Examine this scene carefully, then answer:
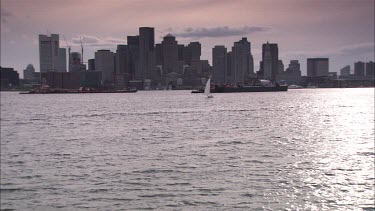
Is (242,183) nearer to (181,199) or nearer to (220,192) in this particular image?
(220,192)

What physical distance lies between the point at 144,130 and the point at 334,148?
2368 centimetres

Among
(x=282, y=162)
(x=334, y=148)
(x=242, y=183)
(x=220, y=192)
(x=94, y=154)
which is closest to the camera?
(x=220, y=192)

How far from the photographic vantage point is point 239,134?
46.8m

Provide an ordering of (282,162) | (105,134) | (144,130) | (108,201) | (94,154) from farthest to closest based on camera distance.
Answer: (144,130) → (105,134) → (94,154) → (282,162) → (108,201)

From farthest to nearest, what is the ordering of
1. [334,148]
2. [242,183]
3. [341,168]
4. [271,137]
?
1. [271,137]
2. [334,148]
3. [341,168]
4. [242,183]

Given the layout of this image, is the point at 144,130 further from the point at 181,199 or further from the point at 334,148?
the point at 181,199

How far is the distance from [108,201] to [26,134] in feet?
109

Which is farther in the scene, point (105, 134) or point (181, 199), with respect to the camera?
point (105, 134)

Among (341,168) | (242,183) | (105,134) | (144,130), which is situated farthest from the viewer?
(144,130)

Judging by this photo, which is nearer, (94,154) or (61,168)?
(61,168)

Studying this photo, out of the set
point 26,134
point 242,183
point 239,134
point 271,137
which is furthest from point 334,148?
point 26,134

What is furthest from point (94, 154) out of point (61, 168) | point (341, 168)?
point (341, 168)

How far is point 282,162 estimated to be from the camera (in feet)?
94.9

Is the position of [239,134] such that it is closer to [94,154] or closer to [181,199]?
[94,154]
